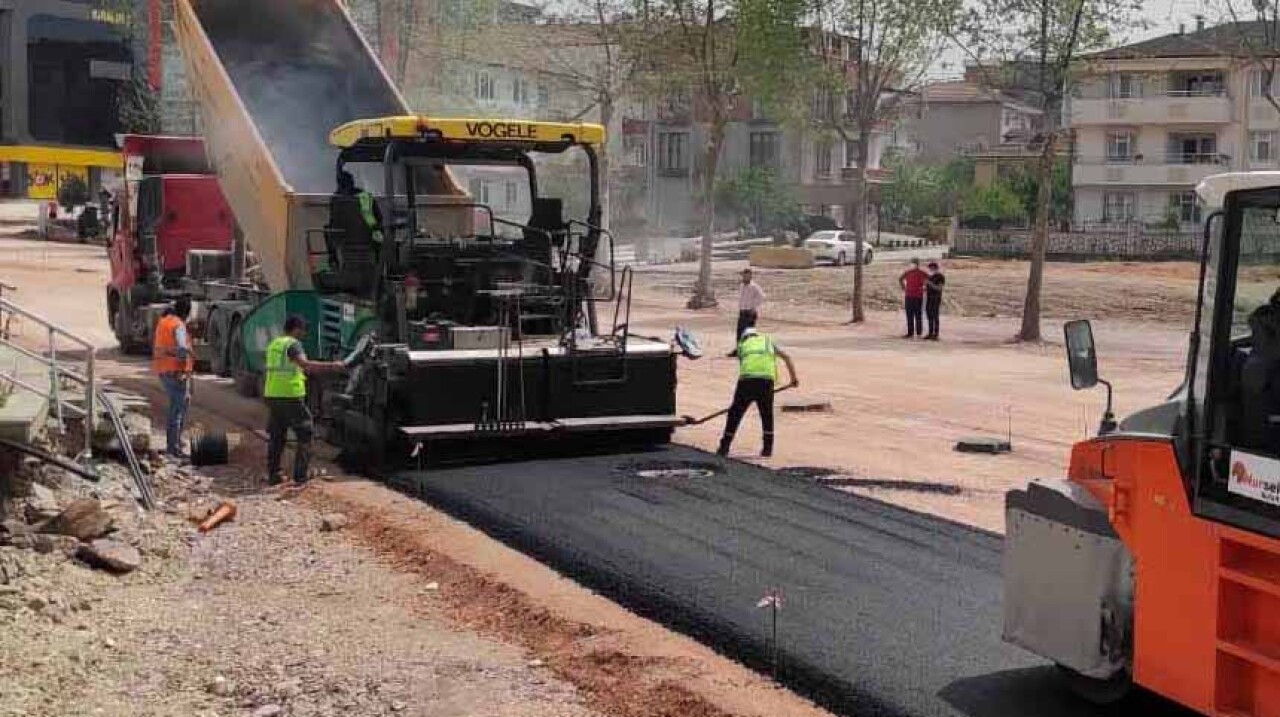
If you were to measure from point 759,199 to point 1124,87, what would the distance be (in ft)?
51.8

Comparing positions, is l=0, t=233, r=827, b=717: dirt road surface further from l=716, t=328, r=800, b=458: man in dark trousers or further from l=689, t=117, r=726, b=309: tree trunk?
l=689, t=117, r=726, b=309: tree trunk

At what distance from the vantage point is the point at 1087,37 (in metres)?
25.8

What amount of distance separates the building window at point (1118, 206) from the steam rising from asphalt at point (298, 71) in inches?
1644

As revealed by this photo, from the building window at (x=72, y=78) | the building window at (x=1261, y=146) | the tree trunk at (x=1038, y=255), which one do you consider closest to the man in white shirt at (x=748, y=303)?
the tree trunk at (x=1038, y=255)

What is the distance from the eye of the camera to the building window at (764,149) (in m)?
69.2

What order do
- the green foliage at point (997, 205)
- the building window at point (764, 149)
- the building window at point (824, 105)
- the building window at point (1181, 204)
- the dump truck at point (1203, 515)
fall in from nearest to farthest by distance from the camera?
the dump truck at point (1203, 515) < the building window at point (824, 105) < the building window at point (1181, 204) < the green foliage at point (997, 205) < the building window at point (764, 149)

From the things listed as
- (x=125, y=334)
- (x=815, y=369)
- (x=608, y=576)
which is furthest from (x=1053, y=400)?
(x=125, y=334)

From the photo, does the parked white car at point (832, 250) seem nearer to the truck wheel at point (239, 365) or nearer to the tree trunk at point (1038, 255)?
the tree trunk at point (1038, 255)

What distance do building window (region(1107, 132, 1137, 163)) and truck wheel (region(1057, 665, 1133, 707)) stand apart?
50.7 metres

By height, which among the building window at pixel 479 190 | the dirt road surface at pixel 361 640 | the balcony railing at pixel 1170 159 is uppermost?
the balcony railing at pixel 1170 159

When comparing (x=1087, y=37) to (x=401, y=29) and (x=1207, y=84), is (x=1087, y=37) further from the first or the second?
(x=1207, y=84)

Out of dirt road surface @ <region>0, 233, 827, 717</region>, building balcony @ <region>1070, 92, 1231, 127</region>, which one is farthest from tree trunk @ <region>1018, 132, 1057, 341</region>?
building balcony @ <region>1070, 92, 1231, 127</region>

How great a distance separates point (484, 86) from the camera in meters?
40.2

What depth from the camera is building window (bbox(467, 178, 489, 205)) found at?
46.1 ft
